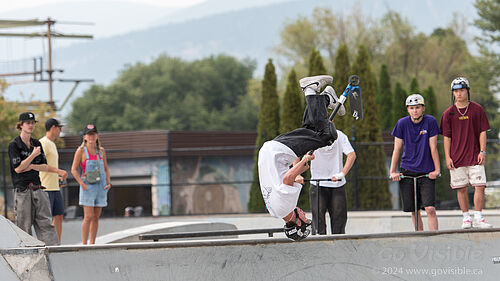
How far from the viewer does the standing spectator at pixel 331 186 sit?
24.6 ft

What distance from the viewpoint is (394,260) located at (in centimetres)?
612

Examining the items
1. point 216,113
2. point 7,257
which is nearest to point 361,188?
point 7,257

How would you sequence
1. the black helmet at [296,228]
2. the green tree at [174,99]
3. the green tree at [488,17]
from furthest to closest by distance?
1. the green tree at [174,99]
2. the green tree at [488,17]
3. the black helmet at [296,228]

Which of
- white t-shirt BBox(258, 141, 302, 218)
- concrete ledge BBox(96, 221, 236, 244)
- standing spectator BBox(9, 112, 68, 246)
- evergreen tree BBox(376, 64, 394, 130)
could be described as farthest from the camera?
evergreen tree BBox(376, 64, 394, 130)

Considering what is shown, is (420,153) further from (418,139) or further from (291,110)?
(291,110)

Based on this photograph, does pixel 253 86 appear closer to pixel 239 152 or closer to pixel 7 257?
pixel 239 152

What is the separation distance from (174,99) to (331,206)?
69864 mm

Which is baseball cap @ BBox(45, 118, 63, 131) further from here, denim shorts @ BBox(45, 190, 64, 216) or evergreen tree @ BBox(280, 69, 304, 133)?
evergreen tree @ BBox(280, 69, 304, 133)

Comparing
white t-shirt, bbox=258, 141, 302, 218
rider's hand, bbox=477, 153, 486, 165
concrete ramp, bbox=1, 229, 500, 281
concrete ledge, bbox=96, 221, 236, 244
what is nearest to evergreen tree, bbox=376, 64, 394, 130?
concrete ledge, bbox=96, 221, 236, 244

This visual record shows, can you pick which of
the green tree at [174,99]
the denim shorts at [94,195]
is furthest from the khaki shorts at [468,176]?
the green tree at [174,99]

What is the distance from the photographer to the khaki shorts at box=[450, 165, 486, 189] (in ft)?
23.3

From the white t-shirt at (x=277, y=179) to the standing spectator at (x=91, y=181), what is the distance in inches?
149

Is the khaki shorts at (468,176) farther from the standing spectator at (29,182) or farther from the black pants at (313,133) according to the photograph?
the standing spectator at (29,182)

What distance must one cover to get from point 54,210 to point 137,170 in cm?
1959
